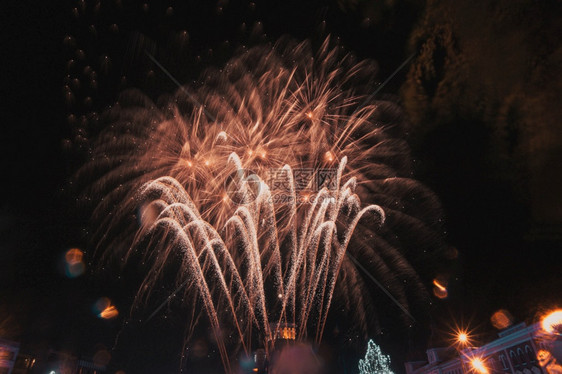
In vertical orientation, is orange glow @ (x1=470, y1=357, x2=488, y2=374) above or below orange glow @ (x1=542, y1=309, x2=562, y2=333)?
below

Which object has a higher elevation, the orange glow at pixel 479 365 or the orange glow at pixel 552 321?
the orange glow at pixel 552 321

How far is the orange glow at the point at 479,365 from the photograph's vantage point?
31003 mm

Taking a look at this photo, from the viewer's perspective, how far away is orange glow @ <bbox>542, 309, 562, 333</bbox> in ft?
76.9

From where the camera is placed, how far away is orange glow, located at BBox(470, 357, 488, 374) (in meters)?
31.0

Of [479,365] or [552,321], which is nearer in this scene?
[552,321]

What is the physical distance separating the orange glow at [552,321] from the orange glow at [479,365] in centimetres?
936

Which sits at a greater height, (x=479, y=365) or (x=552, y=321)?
(x=552, y=321)

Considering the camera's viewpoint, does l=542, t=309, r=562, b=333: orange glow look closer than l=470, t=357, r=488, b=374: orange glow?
Yes

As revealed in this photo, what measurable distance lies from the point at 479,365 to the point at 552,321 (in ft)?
33.5

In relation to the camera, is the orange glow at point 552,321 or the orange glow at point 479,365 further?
the orange glow at point 479,365

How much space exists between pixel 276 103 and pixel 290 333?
2219 inches

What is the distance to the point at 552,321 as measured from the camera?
2373 centimetres

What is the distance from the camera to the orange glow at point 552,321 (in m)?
23.5

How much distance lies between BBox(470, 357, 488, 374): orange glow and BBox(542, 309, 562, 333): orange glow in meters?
9.36
